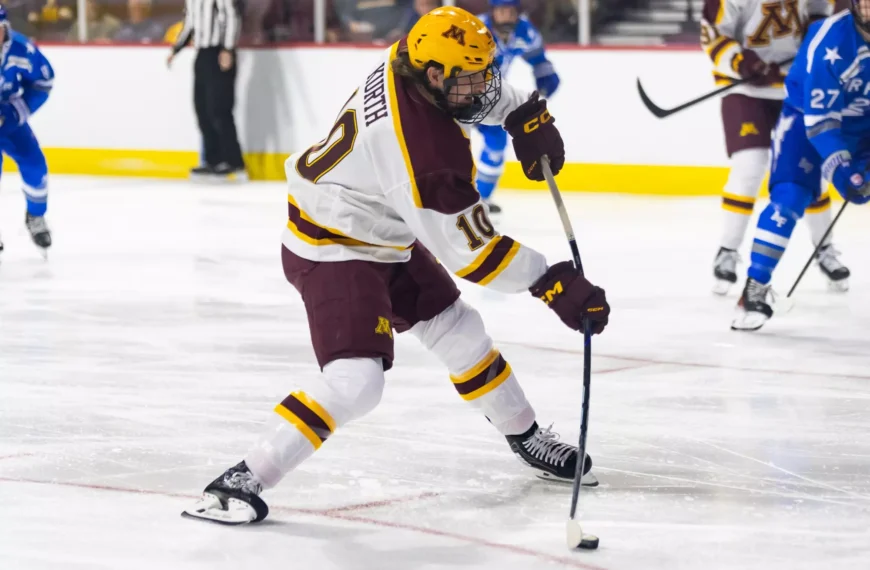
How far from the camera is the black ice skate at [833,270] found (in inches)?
209

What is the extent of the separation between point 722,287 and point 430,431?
2.17m

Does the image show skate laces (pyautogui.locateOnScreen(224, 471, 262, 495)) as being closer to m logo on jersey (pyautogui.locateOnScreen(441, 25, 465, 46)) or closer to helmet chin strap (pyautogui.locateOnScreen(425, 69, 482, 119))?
helmet chin strap (pyautogui.locateOnScreen(425, 69, 482, 119))

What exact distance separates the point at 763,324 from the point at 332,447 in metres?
1.88

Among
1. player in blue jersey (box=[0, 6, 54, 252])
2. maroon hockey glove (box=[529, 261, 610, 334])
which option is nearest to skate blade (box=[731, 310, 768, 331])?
maroon hockey glove (box=[529, 261, 610, 334])

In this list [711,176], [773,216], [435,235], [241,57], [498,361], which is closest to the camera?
[435,235]

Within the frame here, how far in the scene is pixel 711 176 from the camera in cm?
803

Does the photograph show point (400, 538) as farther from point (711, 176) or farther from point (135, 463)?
point (711, 176)

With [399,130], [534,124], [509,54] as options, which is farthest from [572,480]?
[509,54]

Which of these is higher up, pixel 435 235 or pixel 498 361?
pixel 435 235

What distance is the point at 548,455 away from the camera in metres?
2.95

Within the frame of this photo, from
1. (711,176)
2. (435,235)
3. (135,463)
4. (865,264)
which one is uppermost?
(435,235)

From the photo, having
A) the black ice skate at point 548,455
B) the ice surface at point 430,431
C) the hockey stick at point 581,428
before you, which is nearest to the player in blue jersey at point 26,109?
the ice surface at point 430,431

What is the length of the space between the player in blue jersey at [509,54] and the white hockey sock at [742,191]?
6.17 feet

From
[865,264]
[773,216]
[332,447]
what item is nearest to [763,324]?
[773,216]
